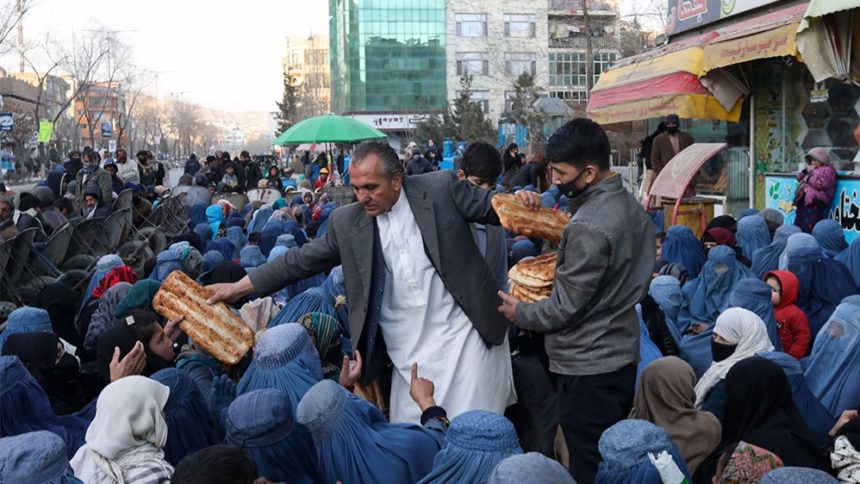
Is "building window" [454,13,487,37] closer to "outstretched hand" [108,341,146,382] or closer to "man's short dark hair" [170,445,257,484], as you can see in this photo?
"outstretched hand" [108,341,146,382]

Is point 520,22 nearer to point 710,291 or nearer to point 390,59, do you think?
point 390,59

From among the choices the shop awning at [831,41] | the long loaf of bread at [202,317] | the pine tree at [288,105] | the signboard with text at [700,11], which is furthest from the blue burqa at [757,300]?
the pine tree at [288,105]

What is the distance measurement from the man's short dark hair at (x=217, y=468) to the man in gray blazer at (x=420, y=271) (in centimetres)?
111

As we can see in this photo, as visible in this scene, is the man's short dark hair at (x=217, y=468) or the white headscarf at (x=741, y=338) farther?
the white headscarf at (x=741, y=338)

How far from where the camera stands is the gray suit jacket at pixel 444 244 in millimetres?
3545

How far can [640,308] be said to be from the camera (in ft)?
17.2

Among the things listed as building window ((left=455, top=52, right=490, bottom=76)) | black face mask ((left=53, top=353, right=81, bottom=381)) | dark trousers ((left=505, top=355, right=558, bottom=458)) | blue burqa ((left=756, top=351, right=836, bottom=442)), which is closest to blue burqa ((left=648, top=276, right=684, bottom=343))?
blue burqa ((left=756, top=351, right=836, bottom=442))

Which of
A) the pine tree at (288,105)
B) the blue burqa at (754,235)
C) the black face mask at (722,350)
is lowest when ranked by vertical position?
the black face mask at (722,350)

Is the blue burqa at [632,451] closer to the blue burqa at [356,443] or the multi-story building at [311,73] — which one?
the blue burqa at [356,443]

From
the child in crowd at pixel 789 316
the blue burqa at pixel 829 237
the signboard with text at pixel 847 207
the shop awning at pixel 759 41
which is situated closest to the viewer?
the child in crowd at pixel 789 316

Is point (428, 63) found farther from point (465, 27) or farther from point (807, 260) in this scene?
point (807, 260)

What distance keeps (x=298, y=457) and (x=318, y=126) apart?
40.3 ft

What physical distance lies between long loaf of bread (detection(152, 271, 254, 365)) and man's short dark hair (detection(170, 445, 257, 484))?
1.37 metres

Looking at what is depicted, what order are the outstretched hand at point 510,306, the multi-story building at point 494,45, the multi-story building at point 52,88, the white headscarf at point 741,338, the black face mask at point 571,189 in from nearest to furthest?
1. the black face mask at point 571,189
2. the outstretched hand at point 510,306
3. the white headscarf at point 741,338
4. the multi-story building at point 494,45
5. the multi-story building at point 52,88
